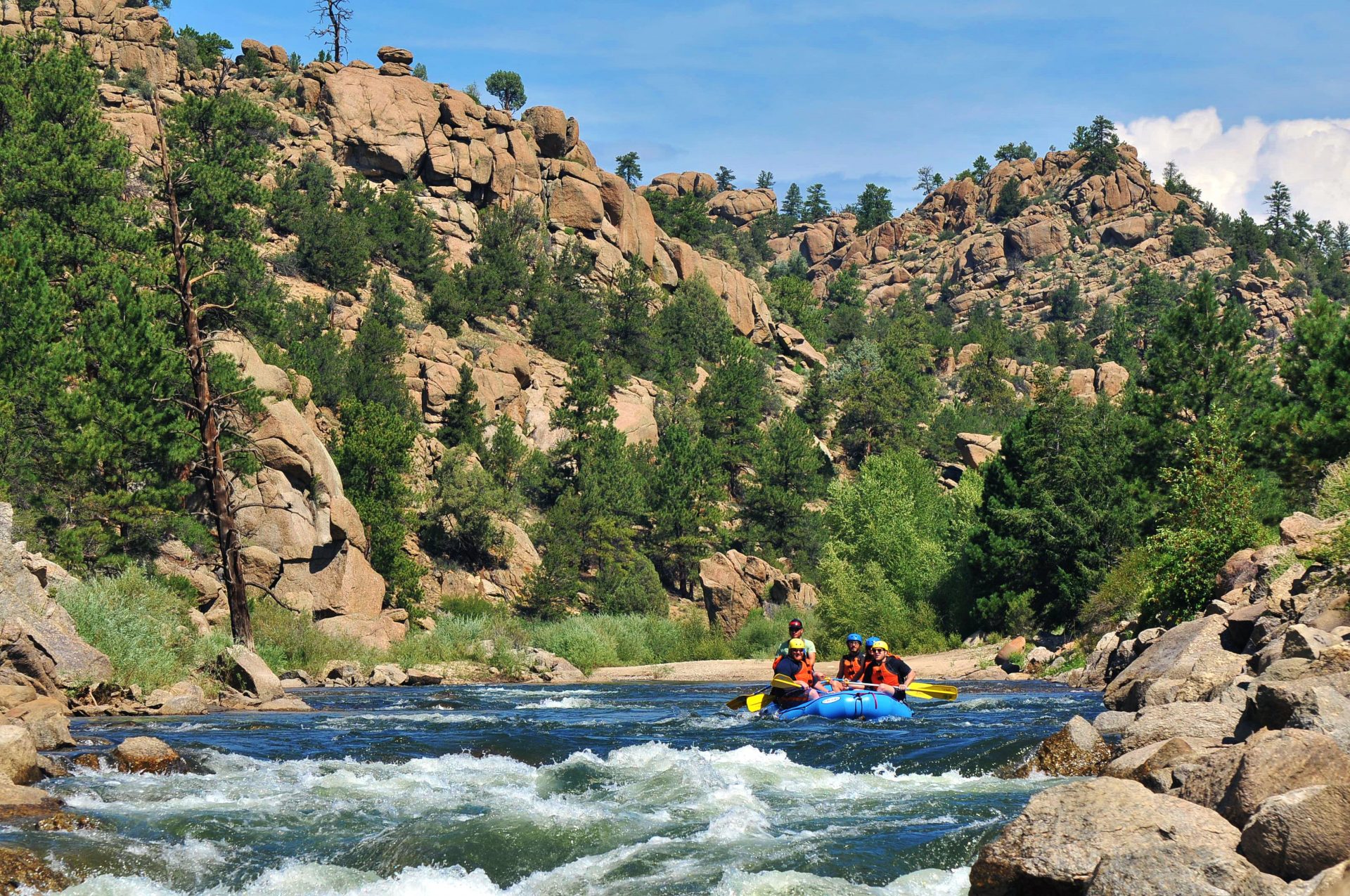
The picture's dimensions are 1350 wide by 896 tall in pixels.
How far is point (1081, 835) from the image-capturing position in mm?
7859

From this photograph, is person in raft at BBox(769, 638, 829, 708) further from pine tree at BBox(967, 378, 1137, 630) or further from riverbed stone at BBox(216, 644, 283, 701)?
pine tree at BBox(967, 378, 1137, 630)

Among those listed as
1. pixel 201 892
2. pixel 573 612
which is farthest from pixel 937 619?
pixel 201 892

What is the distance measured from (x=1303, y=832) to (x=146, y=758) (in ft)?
37.2

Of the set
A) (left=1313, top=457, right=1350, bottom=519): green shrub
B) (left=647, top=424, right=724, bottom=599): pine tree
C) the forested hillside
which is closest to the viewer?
(left=1313, top=457, right=1350, bottom=519): green shrub

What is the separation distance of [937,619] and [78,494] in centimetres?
3173

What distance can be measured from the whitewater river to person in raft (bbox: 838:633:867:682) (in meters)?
2.77

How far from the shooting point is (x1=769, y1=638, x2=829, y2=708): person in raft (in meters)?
20.4

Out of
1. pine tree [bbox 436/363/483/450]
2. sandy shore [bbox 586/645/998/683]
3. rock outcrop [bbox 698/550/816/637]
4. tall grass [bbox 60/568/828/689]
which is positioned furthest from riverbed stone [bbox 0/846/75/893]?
pine tree [bbox 436/363/483/450]

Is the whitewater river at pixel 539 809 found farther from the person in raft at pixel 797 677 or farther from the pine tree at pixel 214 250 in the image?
the pine tree at pixel 214 250

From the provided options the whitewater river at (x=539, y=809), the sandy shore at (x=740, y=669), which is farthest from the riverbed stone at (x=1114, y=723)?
the sandy shore at (x=740, y=669)

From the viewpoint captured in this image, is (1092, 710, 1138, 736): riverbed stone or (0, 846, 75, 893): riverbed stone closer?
(0, 846, 75, 893): riverbed stone

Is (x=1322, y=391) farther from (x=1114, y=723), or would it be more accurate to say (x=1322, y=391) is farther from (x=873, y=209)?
(x=873, y=209)

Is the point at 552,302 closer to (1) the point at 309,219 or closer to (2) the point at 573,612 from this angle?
(1) the point at 309,219

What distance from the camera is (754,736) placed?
701 inches
